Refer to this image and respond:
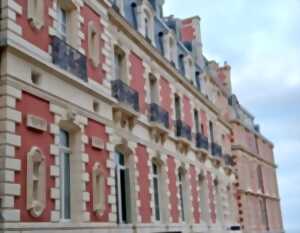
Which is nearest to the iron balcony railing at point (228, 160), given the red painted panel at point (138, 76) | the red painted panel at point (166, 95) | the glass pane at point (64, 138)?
the red painted panel at point (166, 95)

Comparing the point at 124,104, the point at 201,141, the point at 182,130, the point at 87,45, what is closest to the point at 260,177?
the point at 201,141

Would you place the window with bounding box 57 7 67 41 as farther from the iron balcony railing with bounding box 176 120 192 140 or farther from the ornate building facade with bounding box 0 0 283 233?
the iron balcony railing with bounding box 176 120 192 140

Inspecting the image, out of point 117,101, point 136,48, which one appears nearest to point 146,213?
point 117,101

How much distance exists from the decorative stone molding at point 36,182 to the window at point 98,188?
1940mm

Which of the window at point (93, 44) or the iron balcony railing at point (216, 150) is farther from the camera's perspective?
the iron balcony railing at point (216, 150)

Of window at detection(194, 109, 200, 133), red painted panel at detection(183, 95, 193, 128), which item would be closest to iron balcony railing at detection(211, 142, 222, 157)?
window at detection(194, 109, 200, 133)

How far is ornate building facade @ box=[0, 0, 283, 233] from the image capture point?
7984 millimetres

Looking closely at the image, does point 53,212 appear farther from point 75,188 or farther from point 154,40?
point 154,40

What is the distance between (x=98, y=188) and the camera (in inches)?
406

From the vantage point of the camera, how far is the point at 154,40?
16375 mm

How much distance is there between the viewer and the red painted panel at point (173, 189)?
15633 millimetres

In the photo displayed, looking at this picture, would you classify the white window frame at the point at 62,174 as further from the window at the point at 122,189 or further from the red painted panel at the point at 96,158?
the window at the point at 122,189

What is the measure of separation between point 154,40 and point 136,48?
217cm

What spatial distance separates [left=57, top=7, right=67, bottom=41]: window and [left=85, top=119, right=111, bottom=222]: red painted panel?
1964mm
